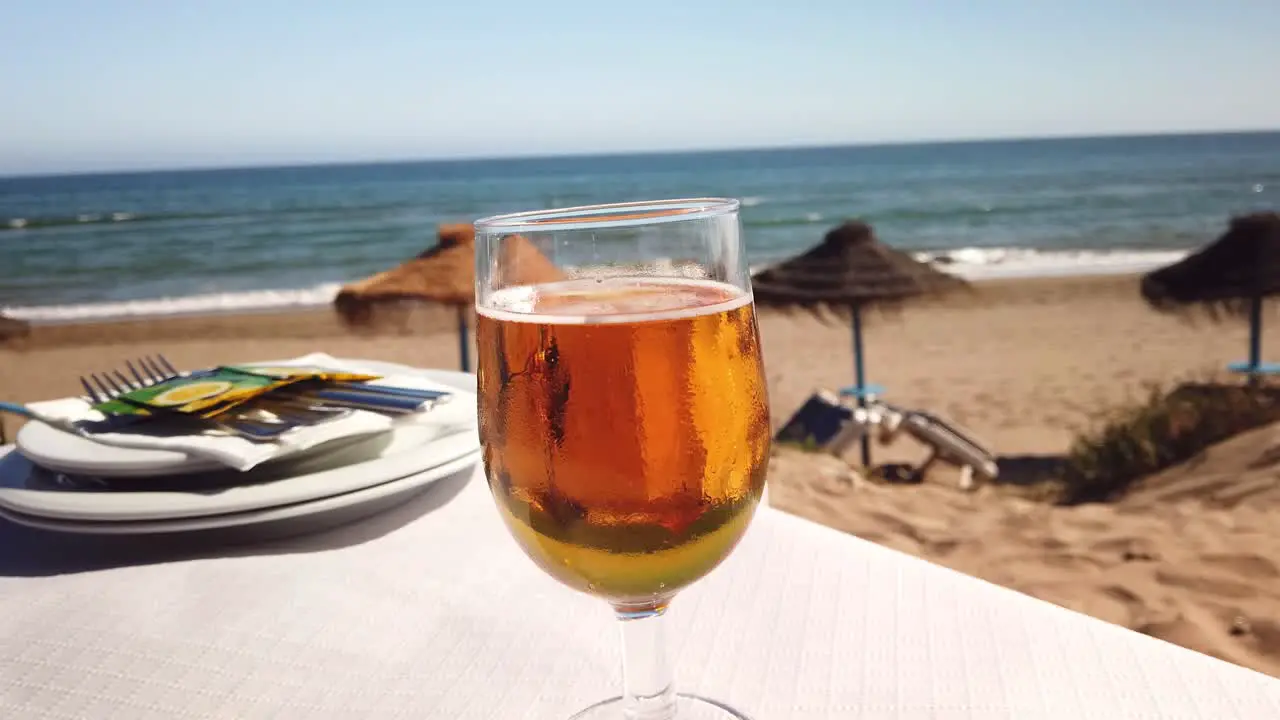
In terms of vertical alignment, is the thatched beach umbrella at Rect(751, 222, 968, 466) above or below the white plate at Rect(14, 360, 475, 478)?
below

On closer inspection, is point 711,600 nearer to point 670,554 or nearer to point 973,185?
point 670,554

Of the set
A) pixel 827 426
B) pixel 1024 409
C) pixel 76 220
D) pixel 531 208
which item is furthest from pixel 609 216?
pixel 76 220

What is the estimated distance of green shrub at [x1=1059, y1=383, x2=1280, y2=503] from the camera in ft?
18.1

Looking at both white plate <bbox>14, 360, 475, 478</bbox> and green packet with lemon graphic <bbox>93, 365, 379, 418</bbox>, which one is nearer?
white plate <bbox>14, 360, 475, 478</bbox>

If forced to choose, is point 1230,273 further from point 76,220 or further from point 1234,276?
point 76,220

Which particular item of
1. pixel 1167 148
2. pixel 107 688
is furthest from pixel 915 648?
pixel 1167 148

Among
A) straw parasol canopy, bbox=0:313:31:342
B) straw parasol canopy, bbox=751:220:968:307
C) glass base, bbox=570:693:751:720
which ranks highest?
glass base, bbox=570:693:751:720

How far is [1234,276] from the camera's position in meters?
8.37

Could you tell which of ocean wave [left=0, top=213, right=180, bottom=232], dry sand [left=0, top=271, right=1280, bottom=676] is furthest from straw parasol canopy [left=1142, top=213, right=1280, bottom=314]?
Answer: ocean wave [left=0, top=213, right=180, bottom=232]

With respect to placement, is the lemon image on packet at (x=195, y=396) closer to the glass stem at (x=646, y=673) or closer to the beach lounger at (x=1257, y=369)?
the glass stem at (x=646, y=673)

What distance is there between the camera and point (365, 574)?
988 mm

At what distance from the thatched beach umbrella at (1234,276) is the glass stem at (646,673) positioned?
9078 mm

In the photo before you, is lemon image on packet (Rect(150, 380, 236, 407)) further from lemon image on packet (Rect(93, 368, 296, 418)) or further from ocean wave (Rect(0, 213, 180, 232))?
ocean wave (Rect(0, 213, 180, 232))

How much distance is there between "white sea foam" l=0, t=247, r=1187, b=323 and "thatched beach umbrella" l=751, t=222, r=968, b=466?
6.44m
